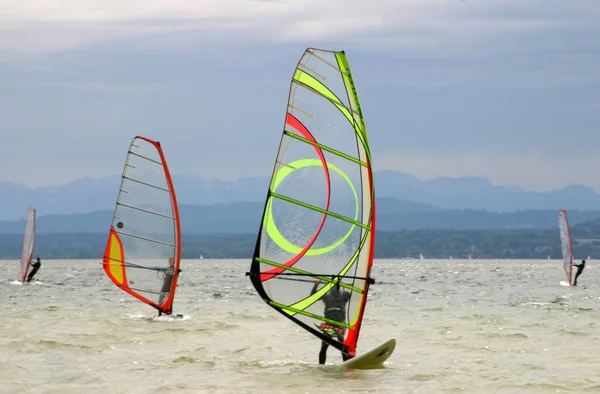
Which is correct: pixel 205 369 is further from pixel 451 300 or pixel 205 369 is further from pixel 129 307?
pixel 451 300

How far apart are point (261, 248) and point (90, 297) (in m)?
23.5

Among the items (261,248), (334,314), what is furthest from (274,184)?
(334,314)

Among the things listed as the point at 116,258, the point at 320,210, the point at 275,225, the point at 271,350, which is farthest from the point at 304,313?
the point at 116,258

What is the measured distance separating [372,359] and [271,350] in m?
3.78

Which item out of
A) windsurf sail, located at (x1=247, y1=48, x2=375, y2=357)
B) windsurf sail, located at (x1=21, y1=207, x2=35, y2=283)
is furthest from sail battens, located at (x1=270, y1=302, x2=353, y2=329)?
windsurf sail, located at (x1=21, y1=207, x2=35, y2=283)

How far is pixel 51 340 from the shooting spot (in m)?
19.9

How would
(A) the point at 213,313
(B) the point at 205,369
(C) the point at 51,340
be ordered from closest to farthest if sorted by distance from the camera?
(B) the point at 205,369, (C) the point at 51,340, (A) the point at 213,313

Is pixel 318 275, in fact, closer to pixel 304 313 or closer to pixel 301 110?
pixel 304 313

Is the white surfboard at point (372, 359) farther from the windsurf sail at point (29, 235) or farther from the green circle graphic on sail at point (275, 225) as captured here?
the windsurf sail at point (29, 235)

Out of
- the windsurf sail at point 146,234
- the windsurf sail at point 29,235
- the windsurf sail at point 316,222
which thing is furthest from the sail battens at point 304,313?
the windsurf sail at point 29,235

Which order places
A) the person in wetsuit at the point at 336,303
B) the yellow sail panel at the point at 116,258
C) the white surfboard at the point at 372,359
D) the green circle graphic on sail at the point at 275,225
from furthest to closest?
1. the yellow sail panel at the point at 116,258
2. the white surfboard at the point at 372,359
3. the person in wetsuit at the point at 336,303
4. the green circle graphic on sail at the point at 275,225

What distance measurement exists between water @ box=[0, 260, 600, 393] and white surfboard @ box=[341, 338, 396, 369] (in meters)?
0.23

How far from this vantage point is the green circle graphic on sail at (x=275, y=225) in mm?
13805

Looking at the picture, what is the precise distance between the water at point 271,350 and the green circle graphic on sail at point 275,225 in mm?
1800
